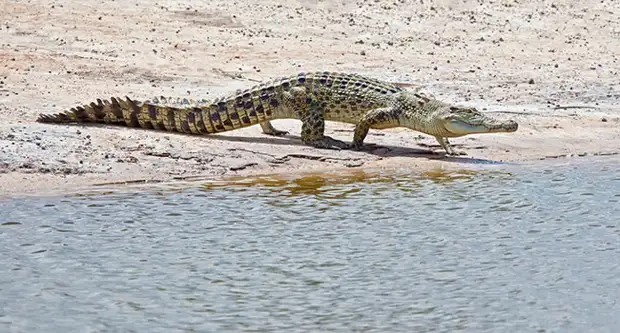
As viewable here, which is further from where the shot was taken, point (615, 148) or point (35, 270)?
point (615, 148)

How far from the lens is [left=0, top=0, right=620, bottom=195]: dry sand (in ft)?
32.9

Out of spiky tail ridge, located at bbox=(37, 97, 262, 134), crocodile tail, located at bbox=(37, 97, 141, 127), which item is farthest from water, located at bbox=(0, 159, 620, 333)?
crocodile tail, located at bbox=(37, 97, 141, 127)

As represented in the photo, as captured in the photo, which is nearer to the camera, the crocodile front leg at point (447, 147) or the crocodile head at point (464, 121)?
the crocodile head at point (464, 121)

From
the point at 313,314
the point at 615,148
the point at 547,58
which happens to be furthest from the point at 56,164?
the point at 547,58

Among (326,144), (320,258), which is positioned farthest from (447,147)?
(320,258)

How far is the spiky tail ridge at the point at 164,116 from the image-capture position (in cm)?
1073

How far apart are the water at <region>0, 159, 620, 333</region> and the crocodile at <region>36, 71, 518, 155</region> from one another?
1136mm

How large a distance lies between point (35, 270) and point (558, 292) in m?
2.87

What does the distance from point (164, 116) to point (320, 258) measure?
406 centimetres

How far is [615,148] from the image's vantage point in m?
11.6

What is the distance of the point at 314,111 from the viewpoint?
35.7ft

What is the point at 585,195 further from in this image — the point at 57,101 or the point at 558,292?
the point at 57,101

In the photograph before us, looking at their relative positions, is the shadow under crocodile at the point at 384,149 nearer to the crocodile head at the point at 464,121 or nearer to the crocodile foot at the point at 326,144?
the crocodile foot at the point at 326,144

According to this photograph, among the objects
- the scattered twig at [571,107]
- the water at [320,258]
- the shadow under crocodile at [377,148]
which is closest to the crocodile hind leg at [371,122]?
the shadow under crocodile at [377,148]
